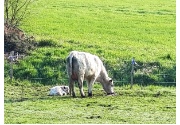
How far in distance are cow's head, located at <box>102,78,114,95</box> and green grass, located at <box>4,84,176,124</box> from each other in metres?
0.22

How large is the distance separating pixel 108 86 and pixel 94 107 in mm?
3340

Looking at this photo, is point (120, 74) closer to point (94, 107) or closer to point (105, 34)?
point (94, 107)

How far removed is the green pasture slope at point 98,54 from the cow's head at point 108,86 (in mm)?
304

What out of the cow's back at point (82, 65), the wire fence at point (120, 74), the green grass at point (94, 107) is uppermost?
the cow's back at point (82, 65)

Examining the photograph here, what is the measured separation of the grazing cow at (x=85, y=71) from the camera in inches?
790

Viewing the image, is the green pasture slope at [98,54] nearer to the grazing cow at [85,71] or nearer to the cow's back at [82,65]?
the grazing cow at [85,71]

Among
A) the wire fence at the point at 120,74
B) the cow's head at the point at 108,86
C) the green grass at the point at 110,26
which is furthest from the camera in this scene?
the green grass at the point at 110,26

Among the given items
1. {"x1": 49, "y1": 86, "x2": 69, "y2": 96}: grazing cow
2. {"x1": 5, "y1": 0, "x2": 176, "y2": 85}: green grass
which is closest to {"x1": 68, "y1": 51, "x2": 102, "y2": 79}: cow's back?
{"x1": 49, "y1": 86, "x2": 69, "y2": 96}: grazing cow

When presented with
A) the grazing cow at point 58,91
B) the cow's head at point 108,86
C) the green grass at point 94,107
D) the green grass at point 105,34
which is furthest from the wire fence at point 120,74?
the grazing cow at point 58,91

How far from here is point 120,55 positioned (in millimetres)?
26781

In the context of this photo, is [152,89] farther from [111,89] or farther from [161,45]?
[161,45]

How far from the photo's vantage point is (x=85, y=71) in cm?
2061

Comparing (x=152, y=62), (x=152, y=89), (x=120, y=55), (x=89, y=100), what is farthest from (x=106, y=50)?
(x=89, y=100)
